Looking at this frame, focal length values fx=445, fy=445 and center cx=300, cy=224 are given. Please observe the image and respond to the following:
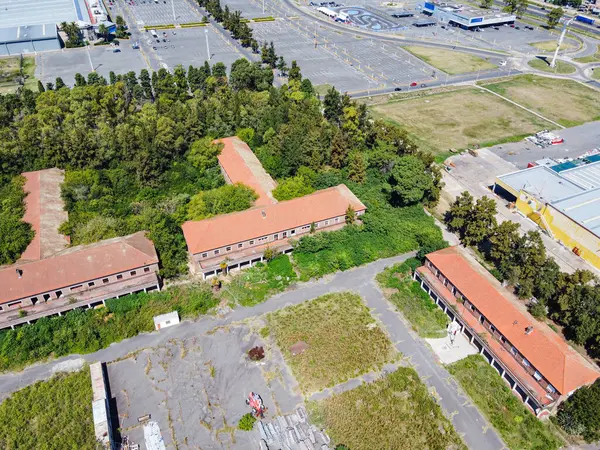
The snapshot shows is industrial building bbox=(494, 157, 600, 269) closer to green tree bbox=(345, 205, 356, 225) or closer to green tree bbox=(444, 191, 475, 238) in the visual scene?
green tree bbox=(444, 191, 475, 238)

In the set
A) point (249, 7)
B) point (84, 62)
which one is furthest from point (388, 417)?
point (249, 7)

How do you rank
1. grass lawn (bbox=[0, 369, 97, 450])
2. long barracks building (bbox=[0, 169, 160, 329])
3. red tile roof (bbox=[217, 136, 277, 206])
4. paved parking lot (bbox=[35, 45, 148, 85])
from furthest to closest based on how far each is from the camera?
1. paved parking lot (bbox=[35, 45, 148, 85])
2. red tile roof (bbox=[217, 136, 277, 206])
3. long barracks building (bbox=[0, 169, 160, 329])
4. grass lawn (bbox=[0, 369, 97, 450])

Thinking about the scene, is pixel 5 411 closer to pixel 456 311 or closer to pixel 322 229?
pixel 322 229

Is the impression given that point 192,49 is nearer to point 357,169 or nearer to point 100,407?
point 357,169

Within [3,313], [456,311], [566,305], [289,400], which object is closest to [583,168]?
[566,305]

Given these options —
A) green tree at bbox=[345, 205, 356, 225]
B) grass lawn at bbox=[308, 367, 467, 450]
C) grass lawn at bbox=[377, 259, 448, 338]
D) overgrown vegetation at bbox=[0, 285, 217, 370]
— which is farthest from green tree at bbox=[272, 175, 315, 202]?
grass lawn at bbox=[308, 367, 467, 450]

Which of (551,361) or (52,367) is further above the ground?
(551,361)
